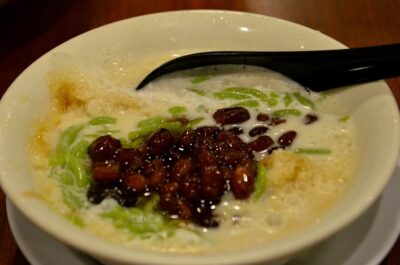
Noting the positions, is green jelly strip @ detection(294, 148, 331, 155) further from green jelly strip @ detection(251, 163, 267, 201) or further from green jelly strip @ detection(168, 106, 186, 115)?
green jelly strip @ detection(168, 106, 186, 115)

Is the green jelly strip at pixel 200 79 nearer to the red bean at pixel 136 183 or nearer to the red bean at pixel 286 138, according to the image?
the red bean at pixel 286 138

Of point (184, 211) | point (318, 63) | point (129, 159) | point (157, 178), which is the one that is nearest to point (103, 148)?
point (129, 159)

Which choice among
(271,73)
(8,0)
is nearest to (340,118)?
(271,73)

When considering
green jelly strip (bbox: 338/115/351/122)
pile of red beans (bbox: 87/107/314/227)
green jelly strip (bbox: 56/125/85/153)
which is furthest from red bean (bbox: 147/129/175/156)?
green jelly strip (bbox: 338/115/351/122)

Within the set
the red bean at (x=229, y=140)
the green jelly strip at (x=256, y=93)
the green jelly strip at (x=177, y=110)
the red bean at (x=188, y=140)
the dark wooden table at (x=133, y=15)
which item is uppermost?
the red bean at (x=229, y=140)

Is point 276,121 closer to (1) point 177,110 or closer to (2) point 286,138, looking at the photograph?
(2) point 286,138

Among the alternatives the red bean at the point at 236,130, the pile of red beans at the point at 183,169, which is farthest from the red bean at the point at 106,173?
the red bean at the point at 236,130
